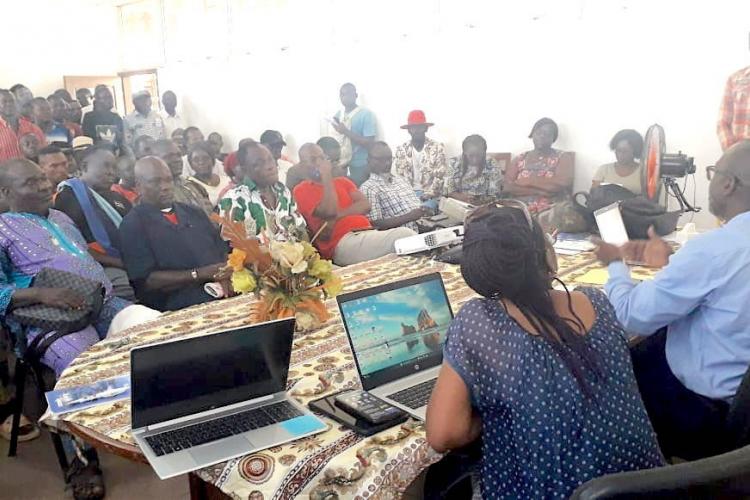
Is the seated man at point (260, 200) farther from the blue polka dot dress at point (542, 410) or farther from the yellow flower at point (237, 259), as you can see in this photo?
the blue polka dot dress at point (542, 410)

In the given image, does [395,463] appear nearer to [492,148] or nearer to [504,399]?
[504,399]

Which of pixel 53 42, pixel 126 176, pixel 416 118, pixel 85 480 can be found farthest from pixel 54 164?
pixel 53 42

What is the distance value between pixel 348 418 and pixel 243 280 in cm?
61

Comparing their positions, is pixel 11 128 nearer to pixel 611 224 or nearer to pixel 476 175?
pixel 476 175

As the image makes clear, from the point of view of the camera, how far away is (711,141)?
456 cm

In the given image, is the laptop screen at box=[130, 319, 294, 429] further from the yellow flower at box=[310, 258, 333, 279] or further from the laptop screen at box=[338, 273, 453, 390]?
the yellow flower at box=[310, 258, 333, 279]

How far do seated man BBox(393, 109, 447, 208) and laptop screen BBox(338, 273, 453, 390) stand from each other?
3.68 metres

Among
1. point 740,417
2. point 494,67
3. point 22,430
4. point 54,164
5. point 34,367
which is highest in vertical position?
point 494,67

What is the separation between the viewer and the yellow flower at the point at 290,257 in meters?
1.79

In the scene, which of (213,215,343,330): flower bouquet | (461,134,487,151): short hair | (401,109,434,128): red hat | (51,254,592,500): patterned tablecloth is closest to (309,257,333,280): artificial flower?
(213,215,343,330): flower bouquet

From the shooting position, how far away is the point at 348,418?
1.33 m

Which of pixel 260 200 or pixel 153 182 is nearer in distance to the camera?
pixel 153 182

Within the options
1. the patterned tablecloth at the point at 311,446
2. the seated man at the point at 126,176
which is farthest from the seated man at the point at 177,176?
the patterned tablecloth at the point at 311,446

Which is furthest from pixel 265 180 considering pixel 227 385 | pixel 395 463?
pixel 395 463
